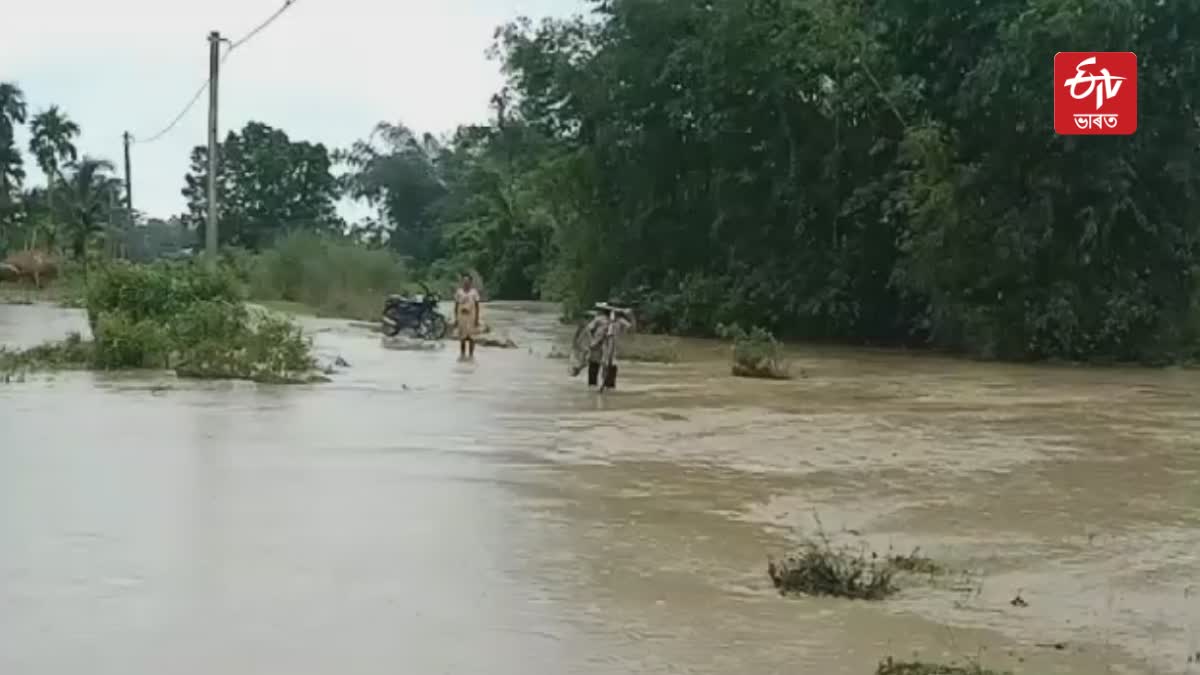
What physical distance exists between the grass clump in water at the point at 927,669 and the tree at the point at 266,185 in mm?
80486

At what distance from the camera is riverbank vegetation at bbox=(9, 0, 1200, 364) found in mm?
28312

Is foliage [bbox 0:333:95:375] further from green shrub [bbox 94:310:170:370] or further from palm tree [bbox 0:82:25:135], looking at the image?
palm tree [bbox 0:82:25:135]

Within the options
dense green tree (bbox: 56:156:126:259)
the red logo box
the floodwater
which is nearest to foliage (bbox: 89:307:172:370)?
the floodwater

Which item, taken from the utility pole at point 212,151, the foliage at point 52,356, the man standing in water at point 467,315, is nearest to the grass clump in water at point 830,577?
the foliage at point 52,356

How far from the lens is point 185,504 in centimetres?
1042

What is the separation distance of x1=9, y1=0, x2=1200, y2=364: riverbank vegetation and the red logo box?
22 cm

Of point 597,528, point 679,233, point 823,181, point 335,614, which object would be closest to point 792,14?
point 823,181

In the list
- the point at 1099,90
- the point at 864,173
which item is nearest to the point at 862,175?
the point at 864,173

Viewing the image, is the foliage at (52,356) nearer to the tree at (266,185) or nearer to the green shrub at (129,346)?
the green shrub at (129,346)

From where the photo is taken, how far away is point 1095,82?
28.5 meters

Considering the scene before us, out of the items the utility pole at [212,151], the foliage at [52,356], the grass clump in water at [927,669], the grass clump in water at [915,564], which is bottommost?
the grass clump in water at [915,564]

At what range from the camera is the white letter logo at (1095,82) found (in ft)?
90.3

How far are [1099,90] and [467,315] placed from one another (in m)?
12.4

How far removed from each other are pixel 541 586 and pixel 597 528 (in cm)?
178
